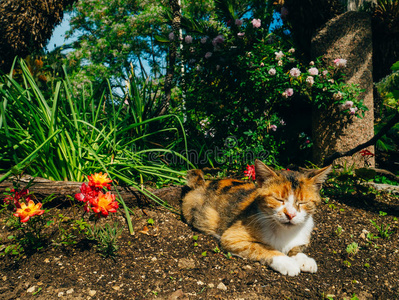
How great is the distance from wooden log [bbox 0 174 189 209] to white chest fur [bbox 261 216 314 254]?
124cm

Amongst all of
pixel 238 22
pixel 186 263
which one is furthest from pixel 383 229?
pixel 238 22

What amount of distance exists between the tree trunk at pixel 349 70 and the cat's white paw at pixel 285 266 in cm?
301

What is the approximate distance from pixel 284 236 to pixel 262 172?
0.59 meters

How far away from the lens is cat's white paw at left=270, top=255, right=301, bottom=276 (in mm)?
2121

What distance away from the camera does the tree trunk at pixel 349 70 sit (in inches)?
180

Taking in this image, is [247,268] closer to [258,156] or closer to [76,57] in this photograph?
[258,156]

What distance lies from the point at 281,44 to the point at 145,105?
2699 mm

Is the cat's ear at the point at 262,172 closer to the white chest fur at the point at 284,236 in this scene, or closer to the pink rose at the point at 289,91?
the white chest fur at the point at 284,236

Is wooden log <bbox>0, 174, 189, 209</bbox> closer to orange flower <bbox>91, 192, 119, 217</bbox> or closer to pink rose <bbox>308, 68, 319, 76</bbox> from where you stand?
orange flower <bbox>91, 192, 119, 217</bbox>

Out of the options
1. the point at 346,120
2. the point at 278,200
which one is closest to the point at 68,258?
the point at 278,200

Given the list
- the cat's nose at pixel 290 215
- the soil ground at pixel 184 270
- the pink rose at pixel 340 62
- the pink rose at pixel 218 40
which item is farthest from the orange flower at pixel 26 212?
the pink rose at pixel 340 62

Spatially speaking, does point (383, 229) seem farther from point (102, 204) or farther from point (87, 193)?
point (87, 193)

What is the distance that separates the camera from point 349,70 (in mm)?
4645

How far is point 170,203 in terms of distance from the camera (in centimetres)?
329
